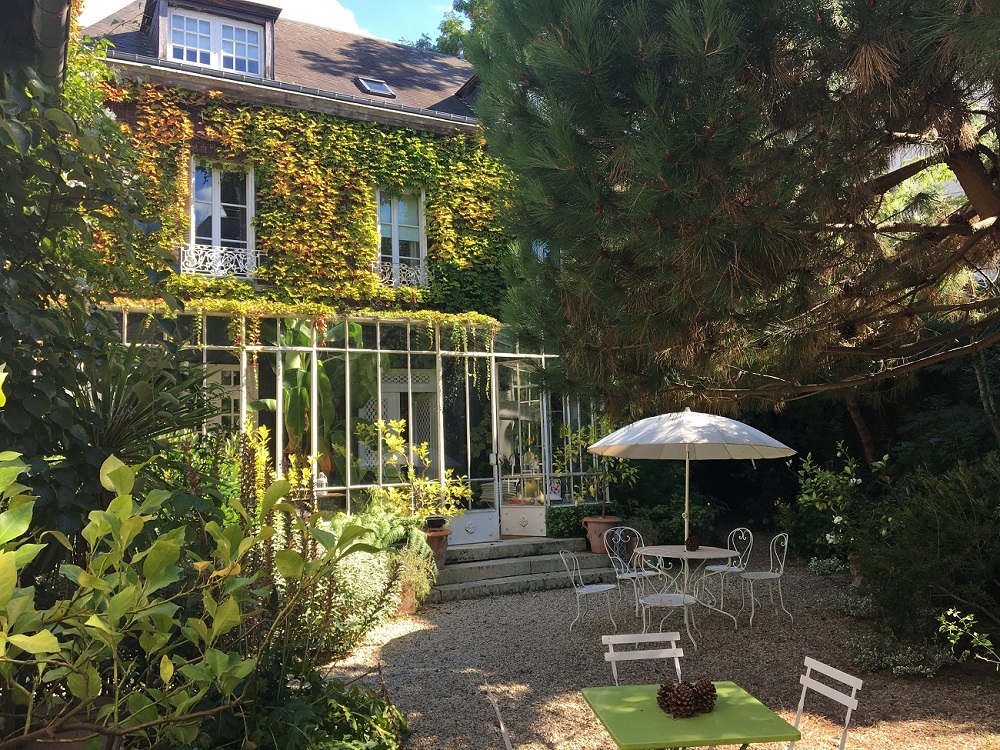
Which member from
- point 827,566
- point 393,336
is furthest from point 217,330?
point 827,566

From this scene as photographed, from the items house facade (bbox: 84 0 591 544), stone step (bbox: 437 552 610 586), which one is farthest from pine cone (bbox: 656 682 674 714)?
house facade (bbox: 84 0 591 544)

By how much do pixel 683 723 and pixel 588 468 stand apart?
8.63m

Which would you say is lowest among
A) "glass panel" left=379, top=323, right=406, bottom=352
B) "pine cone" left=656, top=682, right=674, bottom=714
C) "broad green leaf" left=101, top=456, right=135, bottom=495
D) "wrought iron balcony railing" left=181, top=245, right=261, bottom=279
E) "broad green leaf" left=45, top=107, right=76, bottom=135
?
"pine cone" left=656, top=682, right=674, bottom=714

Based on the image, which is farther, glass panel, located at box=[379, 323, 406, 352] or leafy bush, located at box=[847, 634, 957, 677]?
glass panel, located at box=[379, 323, 406, 352]

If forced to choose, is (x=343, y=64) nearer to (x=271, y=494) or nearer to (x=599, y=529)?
(x=599, y=529)

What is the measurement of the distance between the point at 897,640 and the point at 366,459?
22.3ft

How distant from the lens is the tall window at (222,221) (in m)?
10.7

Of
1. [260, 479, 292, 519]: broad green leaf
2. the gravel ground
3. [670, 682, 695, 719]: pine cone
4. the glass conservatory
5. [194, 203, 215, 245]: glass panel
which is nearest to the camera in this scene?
[260, 479, 292, 519]: broad green leaf

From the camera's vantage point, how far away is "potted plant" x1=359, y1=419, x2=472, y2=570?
32.0ft

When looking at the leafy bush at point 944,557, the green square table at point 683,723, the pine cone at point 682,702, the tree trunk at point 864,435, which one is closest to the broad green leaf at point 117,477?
the green square table at point 683,723

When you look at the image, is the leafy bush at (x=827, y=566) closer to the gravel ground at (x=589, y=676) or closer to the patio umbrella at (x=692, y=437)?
the gravel ground at (x=589, y=676)

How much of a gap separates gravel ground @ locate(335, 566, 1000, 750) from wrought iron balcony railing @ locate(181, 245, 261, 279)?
5372mm

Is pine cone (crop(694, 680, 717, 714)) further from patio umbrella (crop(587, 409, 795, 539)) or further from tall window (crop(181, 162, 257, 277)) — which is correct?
tall window (crop(181, 162, 257, 277))

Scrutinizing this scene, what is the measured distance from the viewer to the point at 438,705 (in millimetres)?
5391
